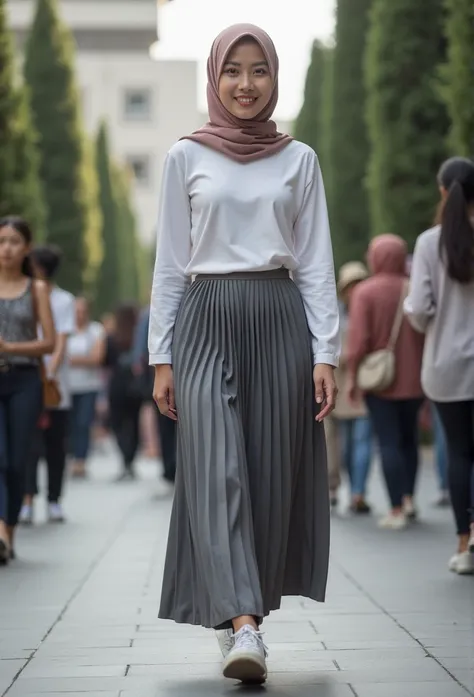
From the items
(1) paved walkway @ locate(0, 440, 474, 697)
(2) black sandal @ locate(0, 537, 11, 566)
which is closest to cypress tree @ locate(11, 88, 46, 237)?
(1) paved walkway @ locate(0, 440, 474, 697)

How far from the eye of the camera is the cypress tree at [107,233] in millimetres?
54656

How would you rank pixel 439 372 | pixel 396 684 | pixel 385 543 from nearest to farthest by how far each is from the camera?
pixel 396 684 → pixel 439 372 → pixel 385 543

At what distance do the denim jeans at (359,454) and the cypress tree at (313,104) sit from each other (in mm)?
24656

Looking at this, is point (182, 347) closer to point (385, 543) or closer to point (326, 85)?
point (385, 543)

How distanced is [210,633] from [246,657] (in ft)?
4.66

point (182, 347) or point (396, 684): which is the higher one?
point (182, 347)

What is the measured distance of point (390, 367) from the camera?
10719 mm

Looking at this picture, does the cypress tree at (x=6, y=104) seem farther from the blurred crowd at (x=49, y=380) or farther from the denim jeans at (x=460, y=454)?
the denim jeans at (x=460, y=454)

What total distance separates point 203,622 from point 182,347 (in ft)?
3.04

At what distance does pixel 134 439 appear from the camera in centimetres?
1828

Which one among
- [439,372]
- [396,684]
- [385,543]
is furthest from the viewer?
[385,543]


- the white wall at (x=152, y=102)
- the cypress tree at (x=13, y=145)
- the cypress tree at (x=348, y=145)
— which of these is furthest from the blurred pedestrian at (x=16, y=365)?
the white wall at (x=152, y=102)

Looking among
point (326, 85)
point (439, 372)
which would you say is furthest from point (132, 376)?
point (326, 85)

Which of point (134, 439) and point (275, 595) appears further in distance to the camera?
point (134, 439)
